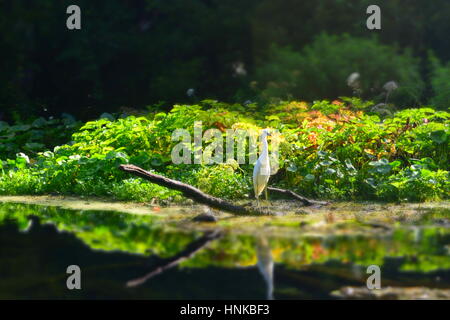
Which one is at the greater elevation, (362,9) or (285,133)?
(362,9)

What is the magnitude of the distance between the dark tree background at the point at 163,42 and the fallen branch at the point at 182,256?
26.8ft

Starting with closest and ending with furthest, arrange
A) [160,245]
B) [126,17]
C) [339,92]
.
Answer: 1. [160,245]
2. [339,92]
3. [126,17]

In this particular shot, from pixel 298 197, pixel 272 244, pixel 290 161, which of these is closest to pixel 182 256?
pixel 272 244

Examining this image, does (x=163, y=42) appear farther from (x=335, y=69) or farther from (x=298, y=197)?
(x=298, y=197)

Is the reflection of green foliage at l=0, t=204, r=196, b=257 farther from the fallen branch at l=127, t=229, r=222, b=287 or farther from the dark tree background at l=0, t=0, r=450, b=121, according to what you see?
the dark tree background at l=0, t=0, r=450, b=121

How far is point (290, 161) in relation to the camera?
8023 mm

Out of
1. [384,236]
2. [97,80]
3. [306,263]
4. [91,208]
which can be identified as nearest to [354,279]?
[306,263]

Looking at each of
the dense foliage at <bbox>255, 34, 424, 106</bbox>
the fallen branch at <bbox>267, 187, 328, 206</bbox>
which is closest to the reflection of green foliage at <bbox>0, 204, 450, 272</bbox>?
the fallen branch at <bbox>267, 187, 328, 206</bbox>

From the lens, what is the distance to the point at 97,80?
1480 centimetres

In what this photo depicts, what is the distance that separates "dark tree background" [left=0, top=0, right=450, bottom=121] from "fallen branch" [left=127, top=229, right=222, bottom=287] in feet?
26.8

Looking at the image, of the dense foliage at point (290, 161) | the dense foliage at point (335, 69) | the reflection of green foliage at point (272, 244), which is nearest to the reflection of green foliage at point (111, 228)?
the reflection of green foliage at point (272, 244)
